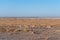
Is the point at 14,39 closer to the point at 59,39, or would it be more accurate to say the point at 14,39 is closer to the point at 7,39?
the point at 7,39

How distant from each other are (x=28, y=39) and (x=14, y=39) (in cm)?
180

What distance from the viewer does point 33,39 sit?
94.7ft

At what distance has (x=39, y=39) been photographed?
2855 centimetres

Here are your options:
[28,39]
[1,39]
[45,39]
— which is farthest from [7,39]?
[45,39]

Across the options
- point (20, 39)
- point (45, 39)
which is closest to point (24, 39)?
point (20, 39)

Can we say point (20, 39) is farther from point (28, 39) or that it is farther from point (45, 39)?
point (45, 39)

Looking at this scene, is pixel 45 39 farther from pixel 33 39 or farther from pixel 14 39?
pixel 14 39

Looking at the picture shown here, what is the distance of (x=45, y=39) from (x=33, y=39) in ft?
4.98

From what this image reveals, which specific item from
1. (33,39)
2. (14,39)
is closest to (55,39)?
(33,39)

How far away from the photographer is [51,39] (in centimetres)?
2841

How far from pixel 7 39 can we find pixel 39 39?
13.2ft

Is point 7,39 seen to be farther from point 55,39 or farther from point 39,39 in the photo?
point 55,39

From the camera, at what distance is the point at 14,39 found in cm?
2920

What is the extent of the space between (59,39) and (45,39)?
1844 millimetres
